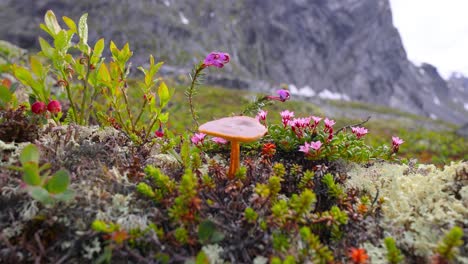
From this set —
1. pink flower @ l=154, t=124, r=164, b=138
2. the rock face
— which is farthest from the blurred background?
pink flower @ l=154, t=124, r=164, b=138

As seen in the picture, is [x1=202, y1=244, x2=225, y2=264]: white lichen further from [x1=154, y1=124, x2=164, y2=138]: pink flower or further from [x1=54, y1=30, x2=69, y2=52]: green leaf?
[x1=54, y1=30, x2=69, y2=52]: green leaf

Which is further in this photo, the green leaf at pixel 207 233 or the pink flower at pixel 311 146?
the pink flower at pixel 311 146

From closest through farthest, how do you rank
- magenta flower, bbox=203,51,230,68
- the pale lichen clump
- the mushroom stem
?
the pale lichen clump → the mushroom stem → magenta flower, bbox=203,51,230,68

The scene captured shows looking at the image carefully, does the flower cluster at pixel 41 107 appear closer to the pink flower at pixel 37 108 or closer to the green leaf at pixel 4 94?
the pink flower at pixel 37 108

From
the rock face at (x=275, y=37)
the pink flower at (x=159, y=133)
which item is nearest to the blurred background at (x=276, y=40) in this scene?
the rock face at (x=275, y=37)

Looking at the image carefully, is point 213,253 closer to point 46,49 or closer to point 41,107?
point 41,107

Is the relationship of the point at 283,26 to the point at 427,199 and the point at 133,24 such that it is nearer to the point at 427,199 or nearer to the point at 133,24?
the point at 133,24
